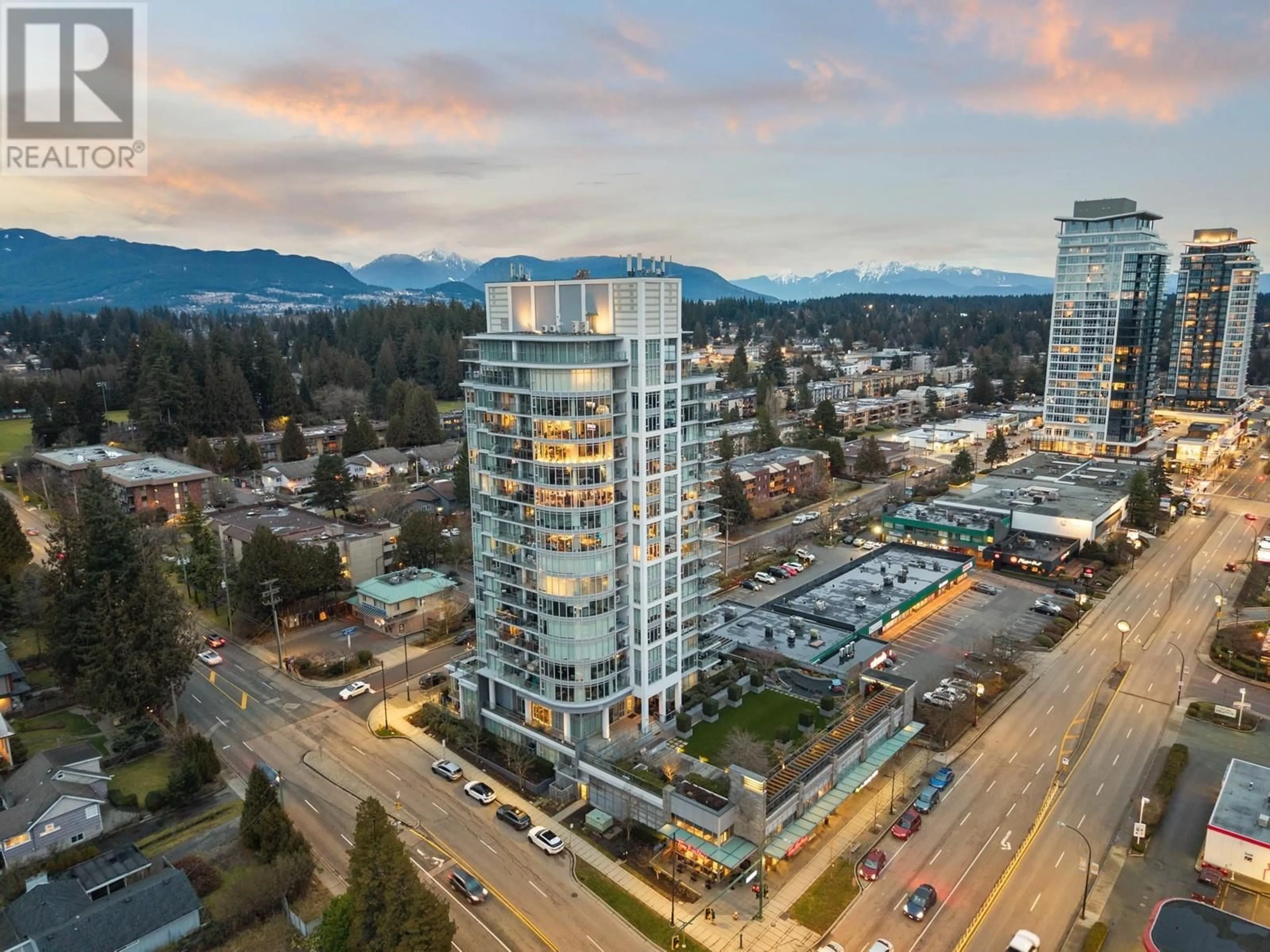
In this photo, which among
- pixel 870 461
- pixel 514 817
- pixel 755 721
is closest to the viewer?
pixel 514 817

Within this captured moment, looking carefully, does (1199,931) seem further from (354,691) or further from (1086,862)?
(354,691)

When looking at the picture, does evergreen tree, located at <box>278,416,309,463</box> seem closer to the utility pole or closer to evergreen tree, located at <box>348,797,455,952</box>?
the utility pole

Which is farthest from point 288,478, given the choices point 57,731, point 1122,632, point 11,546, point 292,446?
point 1122,632

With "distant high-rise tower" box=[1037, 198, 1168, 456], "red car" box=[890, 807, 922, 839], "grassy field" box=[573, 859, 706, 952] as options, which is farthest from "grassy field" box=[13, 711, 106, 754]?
→ "distant high-rise tower" box=[1037, 198, 1168, 456]

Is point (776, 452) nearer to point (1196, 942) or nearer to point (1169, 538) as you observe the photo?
point (1169, 538)

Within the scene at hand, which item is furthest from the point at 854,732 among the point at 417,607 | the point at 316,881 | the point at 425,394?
the point at 425,394

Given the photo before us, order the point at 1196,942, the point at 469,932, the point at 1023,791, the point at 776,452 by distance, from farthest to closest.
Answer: the point at 776,452 < the point at 1023,791 < the point at 469,932 < the point at 1196,942
